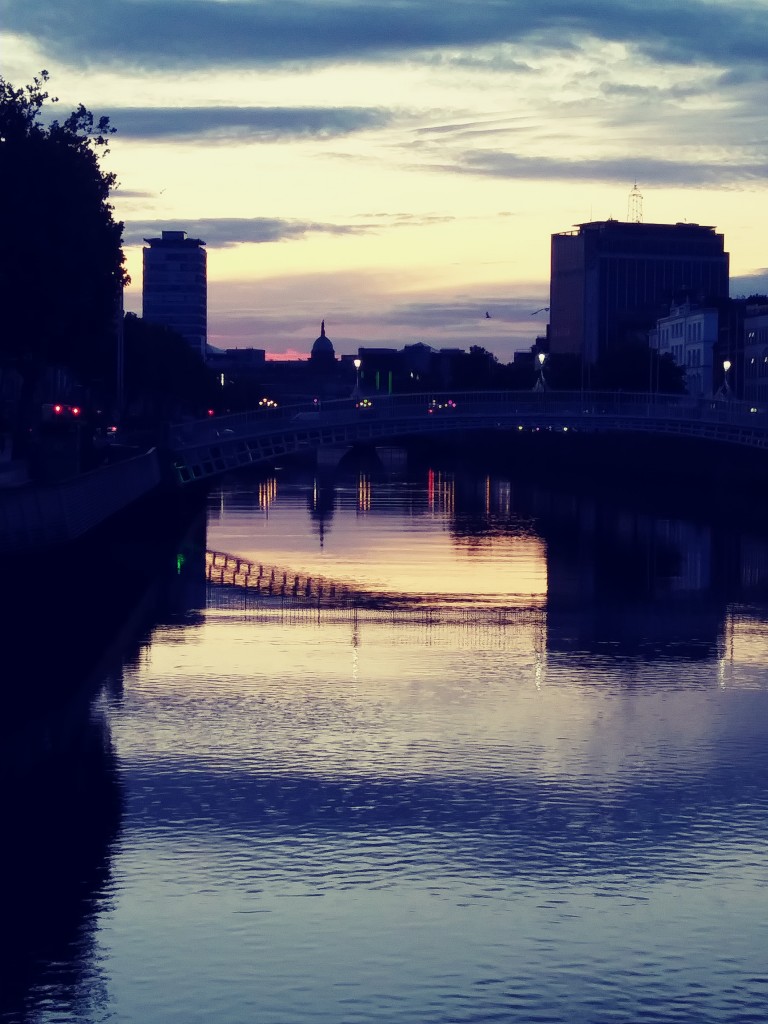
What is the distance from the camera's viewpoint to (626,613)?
122 ft

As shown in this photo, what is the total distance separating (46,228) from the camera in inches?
2360

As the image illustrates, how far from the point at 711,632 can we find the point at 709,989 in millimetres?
21355

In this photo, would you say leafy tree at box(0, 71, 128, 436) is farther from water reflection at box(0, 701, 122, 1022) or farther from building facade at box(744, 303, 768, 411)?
building facade at box(744, 303, 768, 411)

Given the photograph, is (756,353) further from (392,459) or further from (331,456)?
(331,456)

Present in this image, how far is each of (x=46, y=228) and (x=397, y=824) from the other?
148 feet

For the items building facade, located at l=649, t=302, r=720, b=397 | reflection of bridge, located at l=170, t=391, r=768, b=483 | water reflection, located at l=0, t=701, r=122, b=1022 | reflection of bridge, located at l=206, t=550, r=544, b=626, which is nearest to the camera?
water reflection, located at l=0, t=701, r=122, b=1022

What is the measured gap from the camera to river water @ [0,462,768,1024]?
12.9 metres

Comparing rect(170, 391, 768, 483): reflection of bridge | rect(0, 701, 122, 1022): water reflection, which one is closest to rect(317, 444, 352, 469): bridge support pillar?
rect(170, 391, 768, 483): reflection of bridge

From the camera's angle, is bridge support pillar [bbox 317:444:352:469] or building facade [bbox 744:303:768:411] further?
building facade [bbox 744:303:768:411]

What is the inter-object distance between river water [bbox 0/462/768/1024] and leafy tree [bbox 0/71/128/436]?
26.1m

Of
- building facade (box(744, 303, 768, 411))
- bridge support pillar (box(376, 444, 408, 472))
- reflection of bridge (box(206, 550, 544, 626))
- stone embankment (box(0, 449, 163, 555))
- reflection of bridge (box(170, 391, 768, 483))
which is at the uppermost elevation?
building facade (box(744, 303, 768, 411))

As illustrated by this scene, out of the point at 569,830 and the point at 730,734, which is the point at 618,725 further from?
the point at 569,830

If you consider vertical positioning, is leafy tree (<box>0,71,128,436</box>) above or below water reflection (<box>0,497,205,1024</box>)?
above

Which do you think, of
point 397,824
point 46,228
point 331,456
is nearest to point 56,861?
point 397,824
